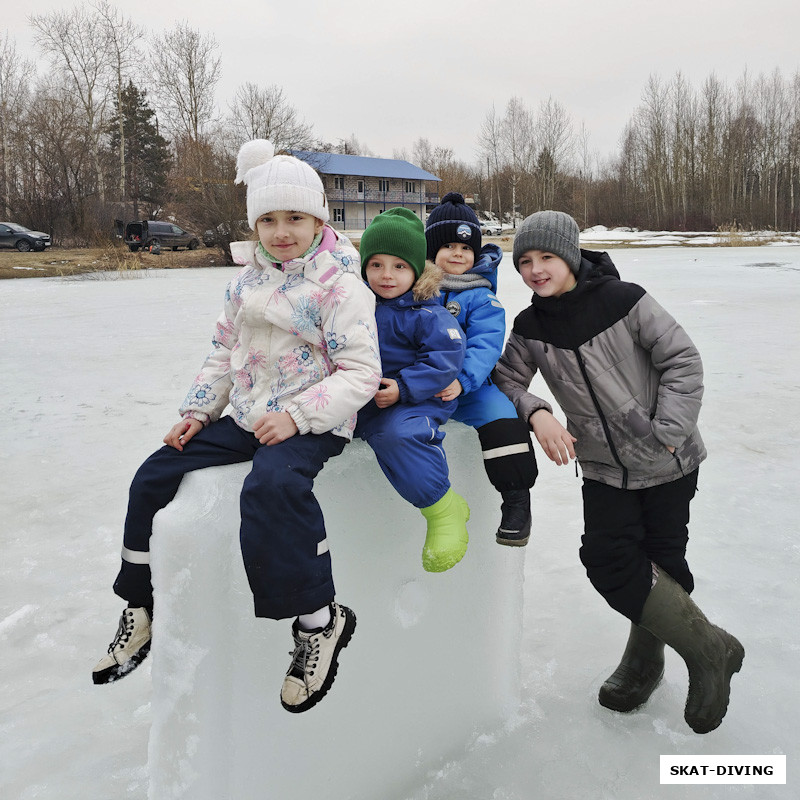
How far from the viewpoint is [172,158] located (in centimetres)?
4250

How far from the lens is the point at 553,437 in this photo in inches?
73.7

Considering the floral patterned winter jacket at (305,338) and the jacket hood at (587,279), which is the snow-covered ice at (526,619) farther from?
the jacket hood at (587,279)

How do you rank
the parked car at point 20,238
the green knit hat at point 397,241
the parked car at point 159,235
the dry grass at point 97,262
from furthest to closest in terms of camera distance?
the parked car at point 159,235 < the parked car at point 20,238 < the dry grass at point 97,262 < the green knit hat at point 397,241

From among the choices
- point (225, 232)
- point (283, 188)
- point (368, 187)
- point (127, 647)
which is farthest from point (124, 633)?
point (368, 187)

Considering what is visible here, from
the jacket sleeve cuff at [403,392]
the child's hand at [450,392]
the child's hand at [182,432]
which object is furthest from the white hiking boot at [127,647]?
the child's hand at [450,392]

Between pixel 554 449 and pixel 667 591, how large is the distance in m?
0.50

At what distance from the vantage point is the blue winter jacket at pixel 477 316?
1.95 m

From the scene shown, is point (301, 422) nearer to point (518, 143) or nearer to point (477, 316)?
point (477, 316)

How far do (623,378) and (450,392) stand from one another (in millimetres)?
482

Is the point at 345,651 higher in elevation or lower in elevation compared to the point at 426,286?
lower

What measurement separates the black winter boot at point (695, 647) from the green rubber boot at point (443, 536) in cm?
65

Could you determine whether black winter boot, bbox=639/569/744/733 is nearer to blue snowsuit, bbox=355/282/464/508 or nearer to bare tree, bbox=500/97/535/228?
blue snowsuit, bbox=355/282/464/508

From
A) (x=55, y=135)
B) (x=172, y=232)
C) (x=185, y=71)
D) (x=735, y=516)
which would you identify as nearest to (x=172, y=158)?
(x=185, y=71)

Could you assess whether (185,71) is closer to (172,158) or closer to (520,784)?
(172,158)
